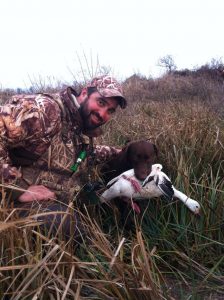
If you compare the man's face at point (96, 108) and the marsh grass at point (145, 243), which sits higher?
the man's face at point (96, 108)

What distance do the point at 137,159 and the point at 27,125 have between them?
0.84 meters

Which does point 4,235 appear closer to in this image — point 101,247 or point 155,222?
point 101,247

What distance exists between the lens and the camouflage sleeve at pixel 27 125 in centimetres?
271

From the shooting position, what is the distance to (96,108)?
3055 millimetres

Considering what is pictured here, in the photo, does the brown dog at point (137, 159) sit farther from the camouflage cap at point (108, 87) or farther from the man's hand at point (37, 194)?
the man's hand at point (37, 194)

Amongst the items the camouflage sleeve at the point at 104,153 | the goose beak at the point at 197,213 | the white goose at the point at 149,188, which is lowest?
the goose beak at the point at 197,213

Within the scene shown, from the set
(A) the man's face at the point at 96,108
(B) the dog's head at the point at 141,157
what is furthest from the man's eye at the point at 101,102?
(B) the dog's head at the point at 141,157

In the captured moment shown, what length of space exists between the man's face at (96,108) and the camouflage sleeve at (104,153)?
Result: 1.59 ft

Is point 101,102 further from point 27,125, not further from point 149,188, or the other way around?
point 149,188

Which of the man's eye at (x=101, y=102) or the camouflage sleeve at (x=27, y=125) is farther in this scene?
the man's eye at (x=101, y=102)

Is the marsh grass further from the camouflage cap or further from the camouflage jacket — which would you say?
the camouflage cap

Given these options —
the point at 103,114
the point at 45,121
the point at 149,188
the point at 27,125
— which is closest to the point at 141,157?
the point at 149,188

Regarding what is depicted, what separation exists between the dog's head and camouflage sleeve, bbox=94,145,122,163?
354 mm

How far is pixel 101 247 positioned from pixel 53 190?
905 mm
